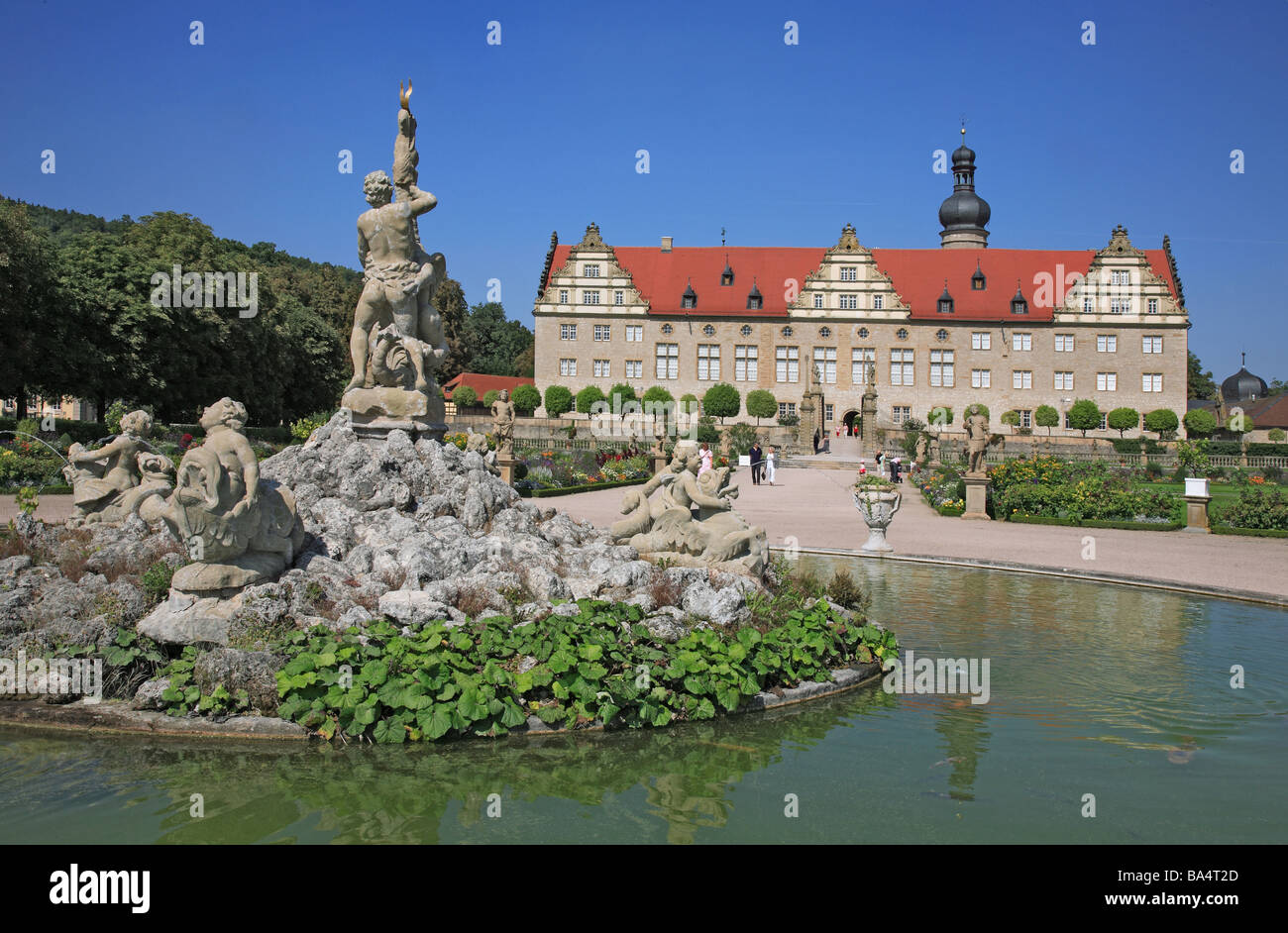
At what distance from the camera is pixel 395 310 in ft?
36.3

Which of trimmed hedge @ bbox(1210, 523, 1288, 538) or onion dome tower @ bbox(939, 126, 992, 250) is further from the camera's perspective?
onion dome tower @ bbox(939, 126, 992, 250)

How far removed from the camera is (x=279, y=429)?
1513 inches

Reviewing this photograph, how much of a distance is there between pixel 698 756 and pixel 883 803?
1248 mm

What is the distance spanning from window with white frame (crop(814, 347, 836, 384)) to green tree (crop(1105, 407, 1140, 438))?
17.1 meters

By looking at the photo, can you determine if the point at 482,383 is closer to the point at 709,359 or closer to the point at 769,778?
the point at 709,359

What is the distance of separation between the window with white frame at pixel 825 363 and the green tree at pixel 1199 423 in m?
21.3

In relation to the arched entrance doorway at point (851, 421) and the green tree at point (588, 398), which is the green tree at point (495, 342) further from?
the arched entrance doorway at point (851, 421)

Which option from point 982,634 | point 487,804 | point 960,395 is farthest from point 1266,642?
point 960,395

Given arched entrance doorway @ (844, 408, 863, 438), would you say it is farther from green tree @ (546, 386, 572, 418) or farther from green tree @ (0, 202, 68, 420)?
green tree @ (0, 202, 68, 420)

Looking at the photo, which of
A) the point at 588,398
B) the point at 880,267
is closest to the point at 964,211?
the point at 880,267
